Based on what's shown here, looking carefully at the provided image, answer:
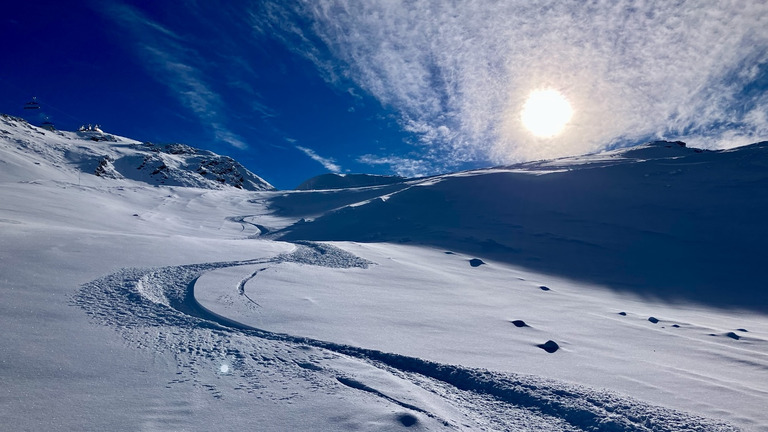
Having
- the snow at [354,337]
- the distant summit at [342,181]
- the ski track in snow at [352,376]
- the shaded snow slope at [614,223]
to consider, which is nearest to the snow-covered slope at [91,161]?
the distant summit at [342,181]

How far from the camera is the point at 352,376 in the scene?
138 inches

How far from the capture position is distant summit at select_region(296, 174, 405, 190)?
65.3 metres

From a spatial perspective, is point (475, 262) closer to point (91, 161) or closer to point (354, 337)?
point (354, 337)

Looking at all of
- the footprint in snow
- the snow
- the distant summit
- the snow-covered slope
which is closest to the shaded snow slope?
the snow

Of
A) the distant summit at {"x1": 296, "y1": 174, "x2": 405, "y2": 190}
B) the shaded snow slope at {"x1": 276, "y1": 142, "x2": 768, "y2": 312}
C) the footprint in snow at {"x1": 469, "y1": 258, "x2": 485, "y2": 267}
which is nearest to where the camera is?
the footprint in snow at {"x1": 469, "y1": 258, "x2": 485, "y2": 267}

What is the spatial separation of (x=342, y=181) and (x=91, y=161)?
3450cm

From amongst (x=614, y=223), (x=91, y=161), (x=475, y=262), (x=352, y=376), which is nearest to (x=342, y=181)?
(x=91, y=161)

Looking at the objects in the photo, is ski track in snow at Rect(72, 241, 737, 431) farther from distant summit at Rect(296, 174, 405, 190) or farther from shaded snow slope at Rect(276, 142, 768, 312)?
distant summit at Rect(296, 174, 405, 190)

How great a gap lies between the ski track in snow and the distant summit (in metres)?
59.8

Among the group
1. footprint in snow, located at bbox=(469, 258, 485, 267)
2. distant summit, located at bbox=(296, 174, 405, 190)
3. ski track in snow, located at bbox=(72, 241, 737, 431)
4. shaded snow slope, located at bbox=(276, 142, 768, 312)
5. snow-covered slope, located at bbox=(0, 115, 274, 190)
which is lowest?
ski track in snow, located at bbox=(72, 241, 737, 431)

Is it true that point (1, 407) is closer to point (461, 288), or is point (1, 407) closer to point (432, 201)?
point (461, 288)

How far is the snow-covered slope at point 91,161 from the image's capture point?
95.4 feet

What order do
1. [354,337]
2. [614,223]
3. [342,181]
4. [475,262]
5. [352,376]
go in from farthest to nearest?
[342,181] < [614,223] < [475,262] < [354,337] < [352,376]

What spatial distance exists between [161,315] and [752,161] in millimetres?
31006
